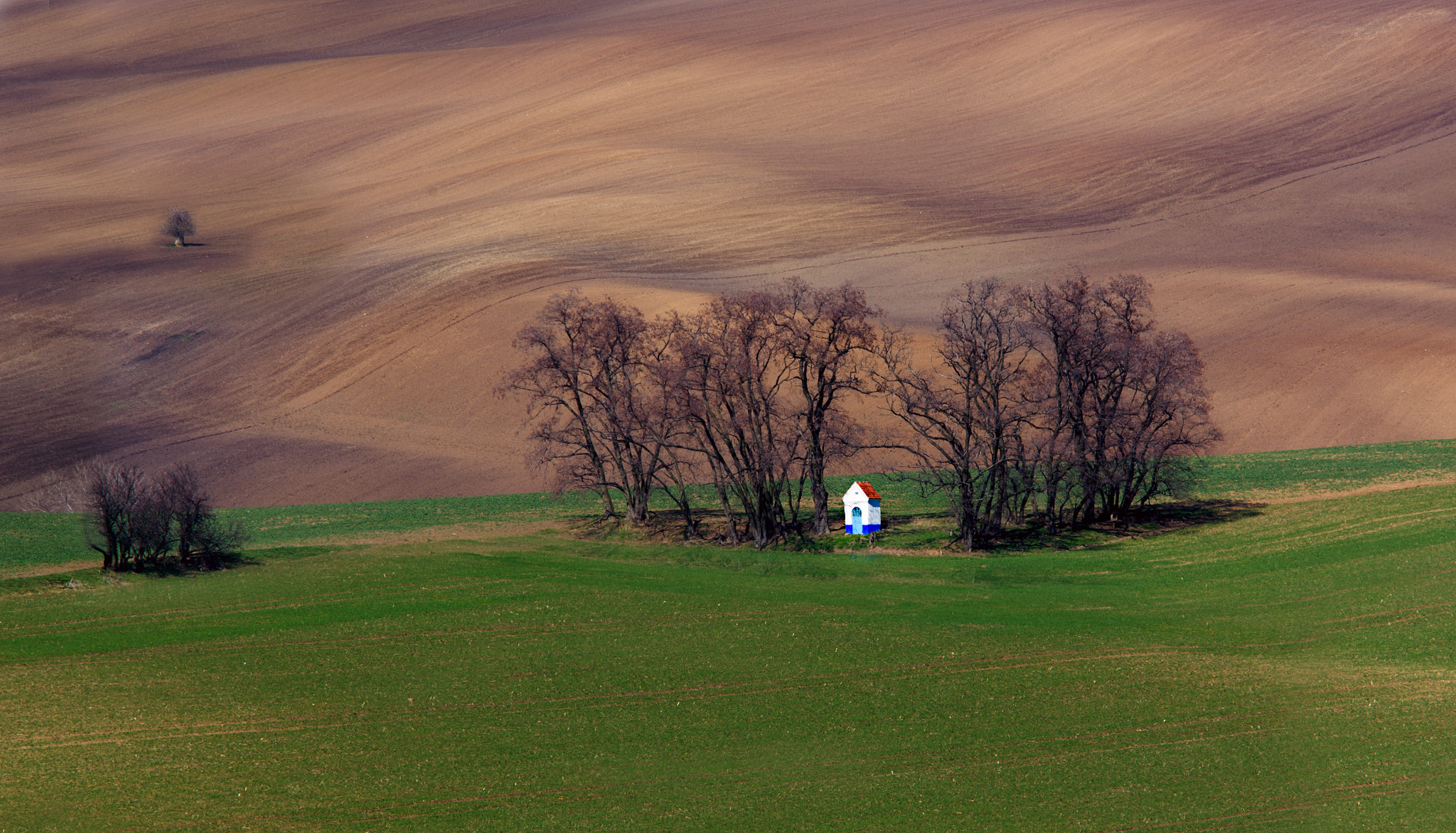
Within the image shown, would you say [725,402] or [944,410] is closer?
[944,410]

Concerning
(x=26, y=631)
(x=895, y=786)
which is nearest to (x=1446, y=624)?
(x=895, y=786)

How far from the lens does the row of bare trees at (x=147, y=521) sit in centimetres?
3512

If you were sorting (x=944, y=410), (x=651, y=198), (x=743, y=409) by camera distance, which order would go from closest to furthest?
(x=944, y=410) < (x=743, y=409) < (x=651, y=198)

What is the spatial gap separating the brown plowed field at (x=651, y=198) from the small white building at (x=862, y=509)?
19150 millimetres

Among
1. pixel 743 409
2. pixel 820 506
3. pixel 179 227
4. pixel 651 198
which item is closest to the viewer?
pixel 820 506

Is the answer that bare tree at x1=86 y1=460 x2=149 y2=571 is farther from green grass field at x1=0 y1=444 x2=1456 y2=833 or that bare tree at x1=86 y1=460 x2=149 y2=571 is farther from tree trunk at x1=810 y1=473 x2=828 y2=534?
tree trunk at x1=810 y1=473 x2=828 y2=534

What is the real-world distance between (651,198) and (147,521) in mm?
60368

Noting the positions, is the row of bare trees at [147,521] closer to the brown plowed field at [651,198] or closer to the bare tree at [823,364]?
the brown plowed field at [651,198]

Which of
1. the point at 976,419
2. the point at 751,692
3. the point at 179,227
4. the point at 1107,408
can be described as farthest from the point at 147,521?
the point at 179,227

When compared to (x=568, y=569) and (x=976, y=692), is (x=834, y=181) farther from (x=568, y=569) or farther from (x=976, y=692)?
(x=976, y=692)

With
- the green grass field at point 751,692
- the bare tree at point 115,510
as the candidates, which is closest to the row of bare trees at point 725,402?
the green grass field at point 751,692

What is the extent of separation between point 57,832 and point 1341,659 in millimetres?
23660

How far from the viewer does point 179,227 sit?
9156 cm

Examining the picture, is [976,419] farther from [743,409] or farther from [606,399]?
[606,399]
